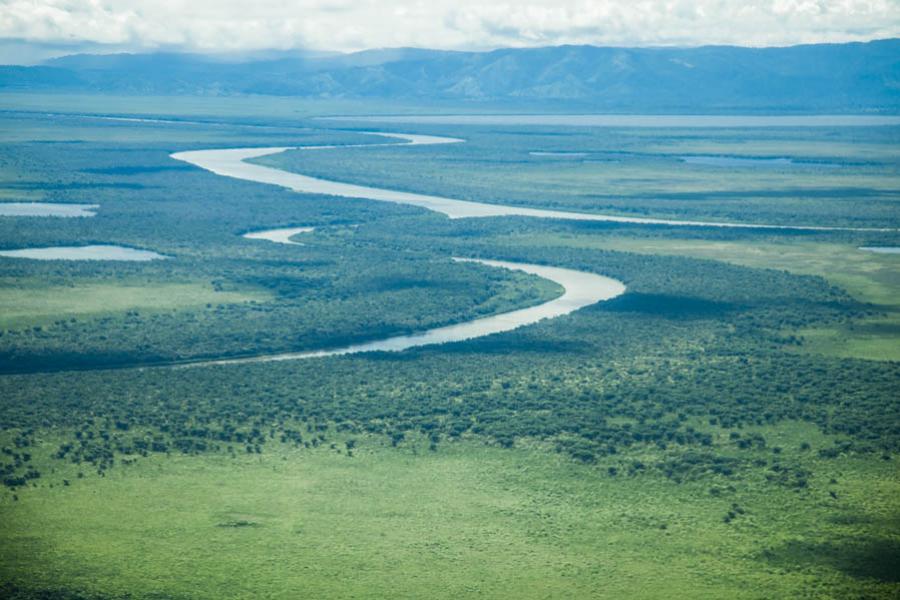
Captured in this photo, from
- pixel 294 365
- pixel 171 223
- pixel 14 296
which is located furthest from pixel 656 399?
pixel 171 223

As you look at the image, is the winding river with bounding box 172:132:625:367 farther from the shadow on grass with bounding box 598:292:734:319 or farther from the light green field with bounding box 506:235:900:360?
the light green field with bounding box 506:235:900:360

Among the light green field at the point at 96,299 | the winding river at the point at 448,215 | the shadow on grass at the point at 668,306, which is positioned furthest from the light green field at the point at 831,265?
the light green field at the point at 96,299

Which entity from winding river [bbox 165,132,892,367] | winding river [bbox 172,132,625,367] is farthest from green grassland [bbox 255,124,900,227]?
winding river [bbox 172,132,625,367]

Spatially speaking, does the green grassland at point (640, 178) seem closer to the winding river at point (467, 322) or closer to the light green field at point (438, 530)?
the winding river at point (467, 322)

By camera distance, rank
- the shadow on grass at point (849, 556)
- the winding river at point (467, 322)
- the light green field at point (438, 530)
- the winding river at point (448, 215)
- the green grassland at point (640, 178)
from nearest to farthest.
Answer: the light green field at point (438, 530) → the shadow on grass at point (849, 556) → the winding river at point (467, 322) → the winding river at point (448, 215) → the green grassland at point (640, 178)

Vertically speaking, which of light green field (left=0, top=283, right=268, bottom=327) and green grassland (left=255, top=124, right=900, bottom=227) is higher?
green grassland (left=255, top=124, right=900, bottom=227)
